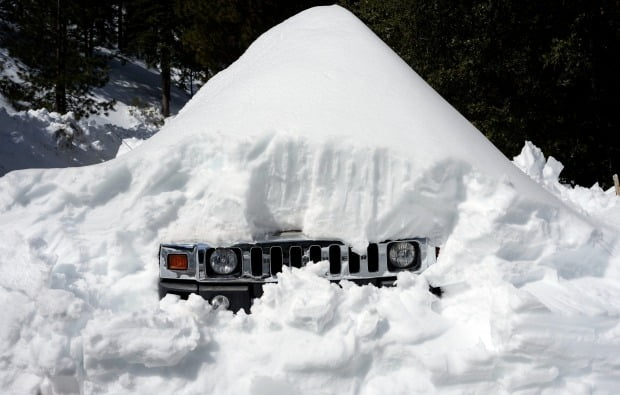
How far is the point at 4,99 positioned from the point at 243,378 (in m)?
15.9

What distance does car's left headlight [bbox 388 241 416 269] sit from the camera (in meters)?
2.58

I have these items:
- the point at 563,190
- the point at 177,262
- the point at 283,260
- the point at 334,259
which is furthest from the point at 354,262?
the point at 563,190

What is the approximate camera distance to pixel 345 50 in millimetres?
3445

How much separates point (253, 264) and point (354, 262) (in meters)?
0.49

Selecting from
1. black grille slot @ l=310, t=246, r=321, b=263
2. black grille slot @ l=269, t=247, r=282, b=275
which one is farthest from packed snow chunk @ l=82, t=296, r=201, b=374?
black grille slot @ l=310, t=246, r=321, b=263

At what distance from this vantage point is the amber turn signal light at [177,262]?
2530 mm

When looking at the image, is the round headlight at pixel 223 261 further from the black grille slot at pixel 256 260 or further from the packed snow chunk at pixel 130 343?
the packed snow chunk at pixel 130 343

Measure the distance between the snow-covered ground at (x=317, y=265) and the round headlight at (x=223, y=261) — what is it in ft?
0.21

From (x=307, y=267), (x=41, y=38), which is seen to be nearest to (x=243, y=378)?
(x=307, y=267)

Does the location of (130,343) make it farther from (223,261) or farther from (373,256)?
(373,256)

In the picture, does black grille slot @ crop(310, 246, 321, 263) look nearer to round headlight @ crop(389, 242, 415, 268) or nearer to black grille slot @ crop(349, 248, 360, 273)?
black grille slot @ crop(349, 248, 360, 273)

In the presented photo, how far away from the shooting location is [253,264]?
250 centimetres

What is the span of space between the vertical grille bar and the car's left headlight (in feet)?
0.91

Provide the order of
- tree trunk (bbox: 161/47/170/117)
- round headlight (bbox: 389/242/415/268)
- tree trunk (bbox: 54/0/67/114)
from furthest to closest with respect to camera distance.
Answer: tree trunk (bbox: 161/47/170/117)
tree trunk (bbox: 54/0/67/114)
round headlight (bbox: 389/242/415/268)
